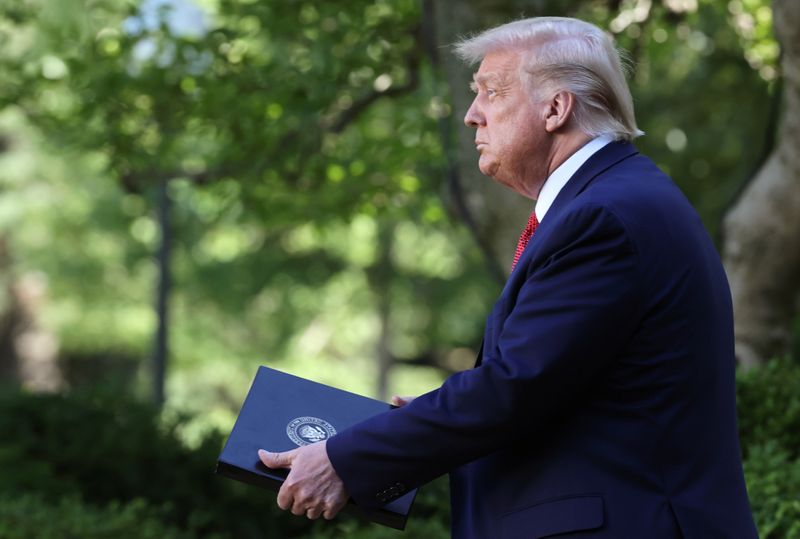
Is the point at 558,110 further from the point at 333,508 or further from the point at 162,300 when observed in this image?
the point at 162,300

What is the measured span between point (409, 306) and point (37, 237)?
7776 mm

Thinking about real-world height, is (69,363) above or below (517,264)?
below

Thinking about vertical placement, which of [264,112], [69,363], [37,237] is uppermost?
[264,112]

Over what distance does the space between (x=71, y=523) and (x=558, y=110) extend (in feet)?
11.2

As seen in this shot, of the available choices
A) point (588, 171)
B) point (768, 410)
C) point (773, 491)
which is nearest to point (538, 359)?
point (588, 171)

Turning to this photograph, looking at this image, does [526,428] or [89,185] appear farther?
[89,185]

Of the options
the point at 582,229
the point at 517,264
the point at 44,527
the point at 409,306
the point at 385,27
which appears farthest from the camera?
the point at 409,306

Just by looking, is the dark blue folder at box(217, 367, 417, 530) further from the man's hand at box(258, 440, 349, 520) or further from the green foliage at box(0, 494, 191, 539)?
the green foliage at box(0, 494, 191, 539)

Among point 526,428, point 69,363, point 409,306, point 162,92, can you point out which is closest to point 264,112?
point 162,92

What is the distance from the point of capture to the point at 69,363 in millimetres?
26766

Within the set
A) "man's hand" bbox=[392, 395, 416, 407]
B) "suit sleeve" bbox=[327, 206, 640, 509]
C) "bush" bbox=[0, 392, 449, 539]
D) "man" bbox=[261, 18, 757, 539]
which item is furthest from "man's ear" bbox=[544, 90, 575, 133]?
"bush" bbox=[0, 392, 449, 539]

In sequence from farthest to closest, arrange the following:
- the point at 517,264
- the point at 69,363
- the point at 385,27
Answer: the point at 69,363
the point at 385,27
the point at 517,264

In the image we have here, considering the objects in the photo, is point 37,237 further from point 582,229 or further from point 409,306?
point 582,229

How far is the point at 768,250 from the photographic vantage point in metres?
5.66
